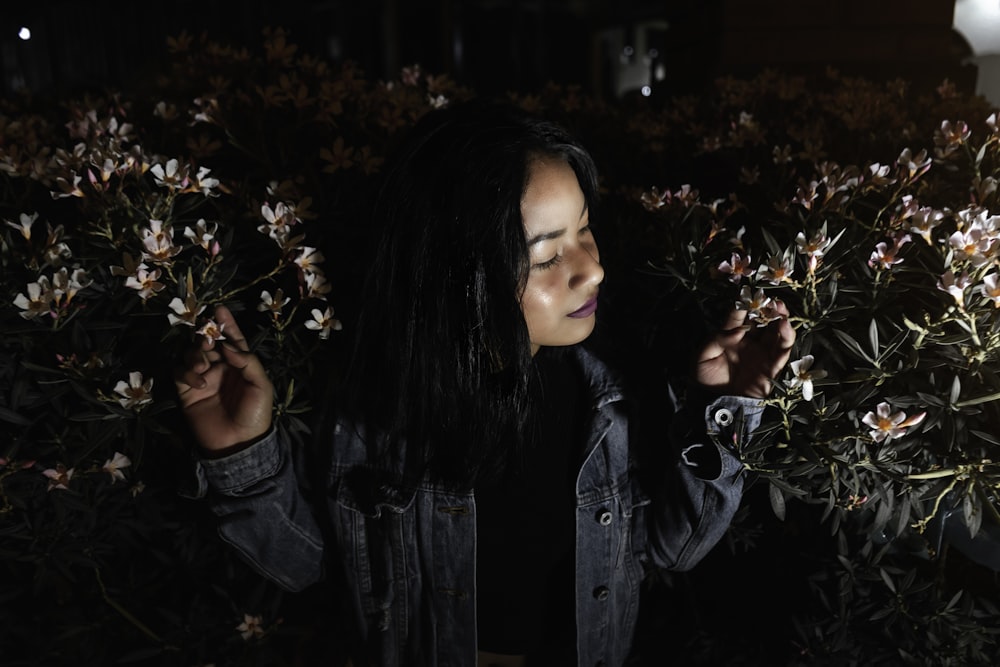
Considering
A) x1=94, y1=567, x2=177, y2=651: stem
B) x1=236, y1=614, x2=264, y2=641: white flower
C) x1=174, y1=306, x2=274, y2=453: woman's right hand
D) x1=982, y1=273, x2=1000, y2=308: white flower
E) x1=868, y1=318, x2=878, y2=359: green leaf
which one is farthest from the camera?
x1=236, y1=614, x2=264, y2=641: white flower

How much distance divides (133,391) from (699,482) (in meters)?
1.10

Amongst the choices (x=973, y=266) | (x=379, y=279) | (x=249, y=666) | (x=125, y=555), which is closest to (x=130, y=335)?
(x=379, y=279)

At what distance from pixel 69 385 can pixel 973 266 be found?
1.59 m

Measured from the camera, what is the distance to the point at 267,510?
4.62ft

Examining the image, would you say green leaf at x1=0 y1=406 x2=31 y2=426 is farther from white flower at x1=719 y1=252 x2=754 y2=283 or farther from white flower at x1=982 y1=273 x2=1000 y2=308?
white flower at x1=982 y1=273 x2=1000 y2=308

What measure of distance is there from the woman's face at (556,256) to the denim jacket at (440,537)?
10.4 inches

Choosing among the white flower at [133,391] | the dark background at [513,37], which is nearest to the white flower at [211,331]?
the white flower at [133,391]

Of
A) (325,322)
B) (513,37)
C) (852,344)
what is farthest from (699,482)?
(513,37)

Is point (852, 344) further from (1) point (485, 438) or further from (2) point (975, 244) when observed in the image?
(1) point (485, 438)

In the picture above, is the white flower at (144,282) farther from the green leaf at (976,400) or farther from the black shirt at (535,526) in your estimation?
the green leaf at (976,400)

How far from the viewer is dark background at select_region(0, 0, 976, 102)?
12.7 feet

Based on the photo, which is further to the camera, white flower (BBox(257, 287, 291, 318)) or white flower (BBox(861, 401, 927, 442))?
white flower (BBox(257, 287, 291, 318))

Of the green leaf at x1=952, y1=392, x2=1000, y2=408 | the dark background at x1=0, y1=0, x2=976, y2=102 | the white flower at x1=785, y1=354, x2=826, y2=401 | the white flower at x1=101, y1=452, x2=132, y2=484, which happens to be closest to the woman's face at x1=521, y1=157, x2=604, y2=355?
the white flower at x1=785, y1=354, x2=826, y2=401

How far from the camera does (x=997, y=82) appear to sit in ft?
12.9
